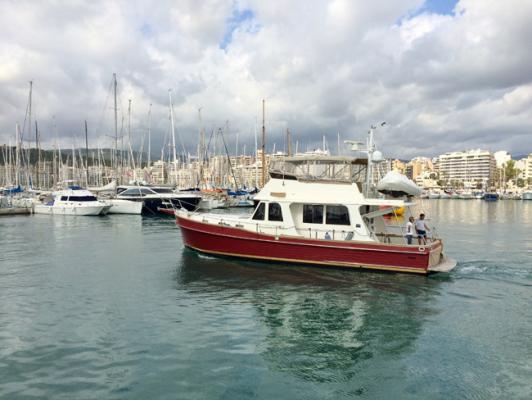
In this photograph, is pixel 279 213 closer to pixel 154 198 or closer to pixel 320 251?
pixel 320 251

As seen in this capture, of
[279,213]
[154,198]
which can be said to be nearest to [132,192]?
[154,198]

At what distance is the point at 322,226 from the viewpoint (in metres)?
17.6

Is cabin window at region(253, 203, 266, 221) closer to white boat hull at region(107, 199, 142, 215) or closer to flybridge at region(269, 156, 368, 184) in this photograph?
flybridge at region(269, 156, 368, 184)

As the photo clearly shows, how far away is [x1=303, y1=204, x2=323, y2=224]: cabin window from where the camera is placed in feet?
58.1

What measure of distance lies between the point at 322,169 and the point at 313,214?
216 cm

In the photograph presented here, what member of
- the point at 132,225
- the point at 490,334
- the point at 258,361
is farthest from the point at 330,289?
the point at 132,225

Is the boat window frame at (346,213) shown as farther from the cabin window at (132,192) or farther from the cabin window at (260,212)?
the cabin window at (132,192)

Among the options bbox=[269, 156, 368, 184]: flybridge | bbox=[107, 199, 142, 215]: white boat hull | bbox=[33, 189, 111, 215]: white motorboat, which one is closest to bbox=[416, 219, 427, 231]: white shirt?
bbox=[269, 156, 368, 184]: flybridge

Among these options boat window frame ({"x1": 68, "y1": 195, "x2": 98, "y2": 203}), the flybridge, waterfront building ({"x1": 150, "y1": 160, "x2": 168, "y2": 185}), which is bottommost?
boat window frame ({"x1": 68, "y1": 195, "x2": 98, "y2": 203})

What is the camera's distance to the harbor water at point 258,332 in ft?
25.8

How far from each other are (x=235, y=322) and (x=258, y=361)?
2.41m

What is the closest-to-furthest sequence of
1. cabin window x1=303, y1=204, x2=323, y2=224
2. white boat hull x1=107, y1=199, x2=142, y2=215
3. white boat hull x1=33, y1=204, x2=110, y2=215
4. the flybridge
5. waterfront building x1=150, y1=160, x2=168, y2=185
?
cabin window x1=303, y1=204, x2=323, y2=224 → the flybridge → white boat hull x1=33, y1=204, x2=110, y2=215 → white boat hull x1=107, y1=199, x2=142, y2=215 → waterfront building x1=150, y1=160, x2=168, y2=185

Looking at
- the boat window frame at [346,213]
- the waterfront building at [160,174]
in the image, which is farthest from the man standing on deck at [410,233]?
the waterfront building at [160,174]

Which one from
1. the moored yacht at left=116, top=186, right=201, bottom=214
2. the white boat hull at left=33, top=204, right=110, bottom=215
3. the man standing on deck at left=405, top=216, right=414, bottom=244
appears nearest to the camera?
the man standing on deck at left=405, top=216, right=414, bottom=244
